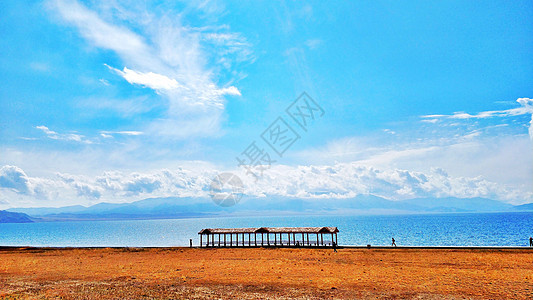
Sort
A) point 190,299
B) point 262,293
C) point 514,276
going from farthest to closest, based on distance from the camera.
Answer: point 514,276 < point 262,293 < point 190,299

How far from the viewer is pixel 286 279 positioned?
86.2 feet

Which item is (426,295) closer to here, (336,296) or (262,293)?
(336,296)

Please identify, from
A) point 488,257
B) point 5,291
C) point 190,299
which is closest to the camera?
point 190,299

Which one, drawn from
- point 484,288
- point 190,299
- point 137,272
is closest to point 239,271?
point 137,272

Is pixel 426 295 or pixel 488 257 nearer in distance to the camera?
pixel 426 295

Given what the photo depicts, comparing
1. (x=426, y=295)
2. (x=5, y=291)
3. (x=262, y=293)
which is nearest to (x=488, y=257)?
(x=426, y=295)

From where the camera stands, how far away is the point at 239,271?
101 ft

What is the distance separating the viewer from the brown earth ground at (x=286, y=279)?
21547mm

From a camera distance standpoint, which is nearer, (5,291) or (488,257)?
(5,291)

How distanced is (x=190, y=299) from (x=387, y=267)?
19424 millimetres

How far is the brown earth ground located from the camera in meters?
21.5

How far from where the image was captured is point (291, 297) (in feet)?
67.6

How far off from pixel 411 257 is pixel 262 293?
2438 centimetres

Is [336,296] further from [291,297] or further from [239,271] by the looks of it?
[239,271]
